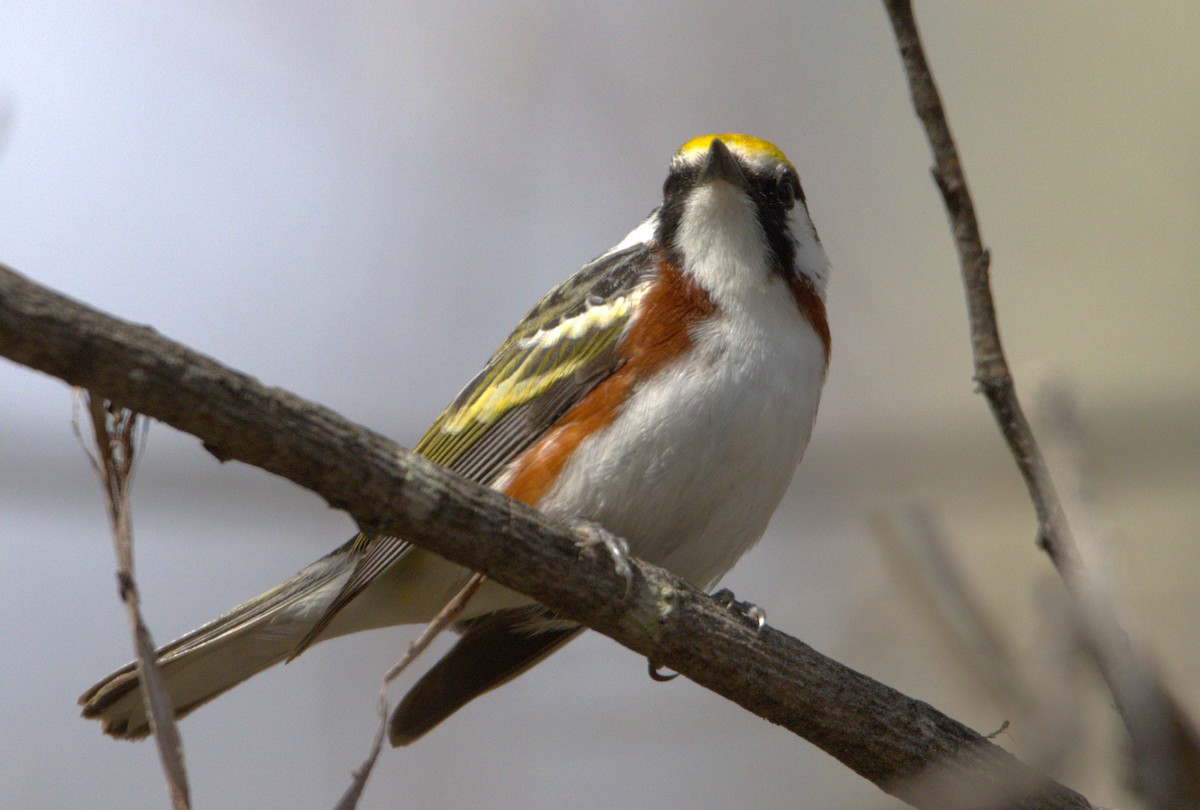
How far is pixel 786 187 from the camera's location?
5258mm

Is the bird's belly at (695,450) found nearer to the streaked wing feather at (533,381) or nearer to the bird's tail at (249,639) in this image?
the streaked wing feather at (533,381)

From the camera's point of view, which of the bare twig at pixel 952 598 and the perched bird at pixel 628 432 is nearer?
the bare twig at pixel 952 598

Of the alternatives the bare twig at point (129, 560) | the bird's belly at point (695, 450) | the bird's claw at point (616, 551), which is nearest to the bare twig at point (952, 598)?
the bird's claw at point (616, 551)

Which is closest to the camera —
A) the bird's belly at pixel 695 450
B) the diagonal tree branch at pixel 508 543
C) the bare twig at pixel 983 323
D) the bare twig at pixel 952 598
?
the diagonal tree branch at pixel 508 543

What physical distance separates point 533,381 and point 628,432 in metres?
0.68

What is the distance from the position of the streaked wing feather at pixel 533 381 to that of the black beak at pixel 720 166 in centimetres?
42

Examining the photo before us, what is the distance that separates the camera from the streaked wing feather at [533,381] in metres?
4.66

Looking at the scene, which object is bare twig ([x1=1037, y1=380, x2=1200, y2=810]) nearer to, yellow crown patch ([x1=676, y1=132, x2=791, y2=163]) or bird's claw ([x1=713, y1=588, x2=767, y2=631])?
bird's claw ([x1=713, y1=588, x2=767, y2=631])

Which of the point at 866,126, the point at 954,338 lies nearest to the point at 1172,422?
the point at 954,338

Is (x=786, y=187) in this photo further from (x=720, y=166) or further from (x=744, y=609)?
(x=744, y=609)

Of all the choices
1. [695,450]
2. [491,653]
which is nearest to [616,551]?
[695,450]

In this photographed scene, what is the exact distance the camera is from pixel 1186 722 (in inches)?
102

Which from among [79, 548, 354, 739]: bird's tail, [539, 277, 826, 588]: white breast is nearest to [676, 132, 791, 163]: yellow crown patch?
[539, 277, 826, 588]: white breast

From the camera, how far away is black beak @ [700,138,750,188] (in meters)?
4.88
